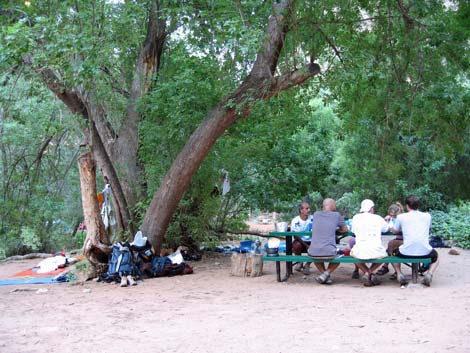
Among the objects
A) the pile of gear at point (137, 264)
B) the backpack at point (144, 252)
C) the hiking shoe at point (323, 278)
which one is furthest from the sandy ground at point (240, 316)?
the backpack at point (144, 252)

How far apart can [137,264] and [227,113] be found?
3019 millimetres

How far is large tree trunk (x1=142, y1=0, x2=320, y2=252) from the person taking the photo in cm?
873

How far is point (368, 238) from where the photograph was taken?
7.85 meters

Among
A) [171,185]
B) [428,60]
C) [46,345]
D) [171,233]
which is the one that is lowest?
[46,345]

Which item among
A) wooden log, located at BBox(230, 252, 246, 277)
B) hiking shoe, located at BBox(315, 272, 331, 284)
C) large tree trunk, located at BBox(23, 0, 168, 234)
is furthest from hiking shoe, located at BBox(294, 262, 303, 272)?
large tree trunk, located at BBox(23, 0, 168, 234)

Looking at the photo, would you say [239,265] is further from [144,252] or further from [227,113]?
[227,113]

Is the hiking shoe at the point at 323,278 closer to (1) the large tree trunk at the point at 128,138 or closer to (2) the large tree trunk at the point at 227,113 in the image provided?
(2) the large tree trunk at the point at 227,113

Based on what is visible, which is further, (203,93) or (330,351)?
(203,93)

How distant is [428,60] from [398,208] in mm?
2675

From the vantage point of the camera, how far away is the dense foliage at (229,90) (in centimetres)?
864

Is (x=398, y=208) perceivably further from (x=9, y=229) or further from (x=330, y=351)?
(x=9, y=229)

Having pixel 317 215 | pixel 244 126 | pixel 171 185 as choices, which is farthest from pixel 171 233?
pixel 317 215

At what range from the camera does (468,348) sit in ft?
15.1

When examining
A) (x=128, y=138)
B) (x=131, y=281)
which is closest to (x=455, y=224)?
(x=128, y=138)
